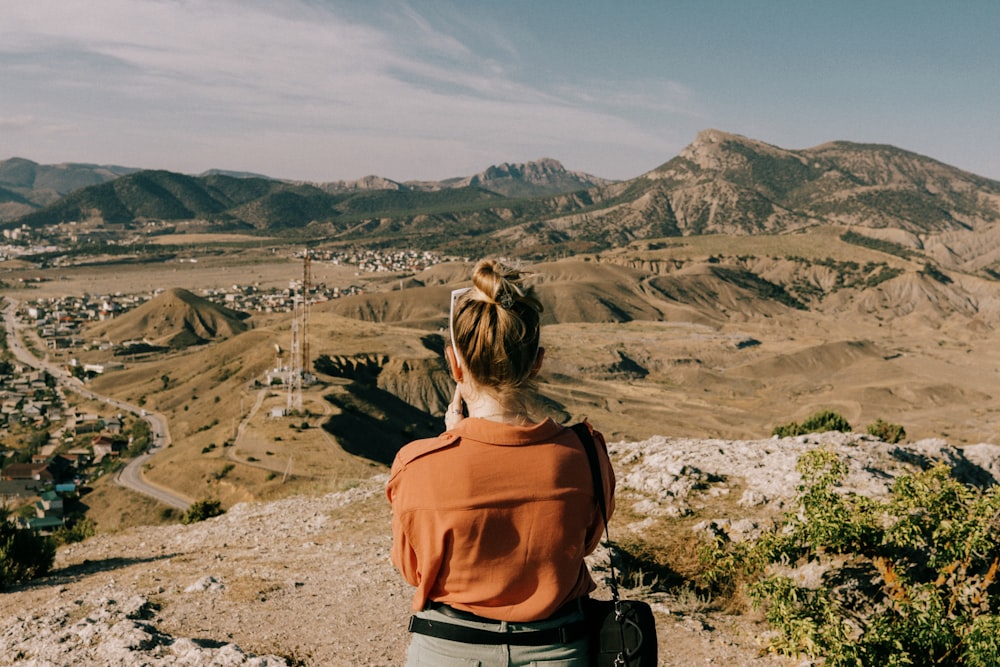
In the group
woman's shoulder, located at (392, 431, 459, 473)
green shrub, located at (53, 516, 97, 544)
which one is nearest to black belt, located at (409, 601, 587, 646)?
woman's shoulder, located at (392, 431, 459, 473)

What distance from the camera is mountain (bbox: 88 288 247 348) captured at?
4552 inches

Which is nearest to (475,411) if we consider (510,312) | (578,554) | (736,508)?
(510,312)

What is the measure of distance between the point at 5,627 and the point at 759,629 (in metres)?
9.26

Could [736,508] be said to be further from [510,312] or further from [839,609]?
[510,312]

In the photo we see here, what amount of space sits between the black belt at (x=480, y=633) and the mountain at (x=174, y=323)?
398ft

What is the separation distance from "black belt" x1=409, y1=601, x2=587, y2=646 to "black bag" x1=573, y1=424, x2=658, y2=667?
141 millimetres

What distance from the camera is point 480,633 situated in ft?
7.67

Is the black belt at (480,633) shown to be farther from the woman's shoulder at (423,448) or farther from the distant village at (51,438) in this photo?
the distant village at (51,438)

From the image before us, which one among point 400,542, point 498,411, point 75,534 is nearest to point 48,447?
point 75,534

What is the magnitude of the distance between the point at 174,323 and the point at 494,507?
130 m

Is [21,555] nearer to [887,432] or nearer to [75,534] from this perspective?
[75,534]

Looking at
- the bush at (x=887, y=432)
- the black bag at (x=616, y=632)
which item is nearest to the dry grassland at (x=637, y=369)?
the black bag at (x=616, y=632)

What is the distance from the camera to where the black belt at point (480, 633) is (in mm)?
2338

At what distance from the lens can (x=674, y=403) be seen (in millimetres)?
73188
